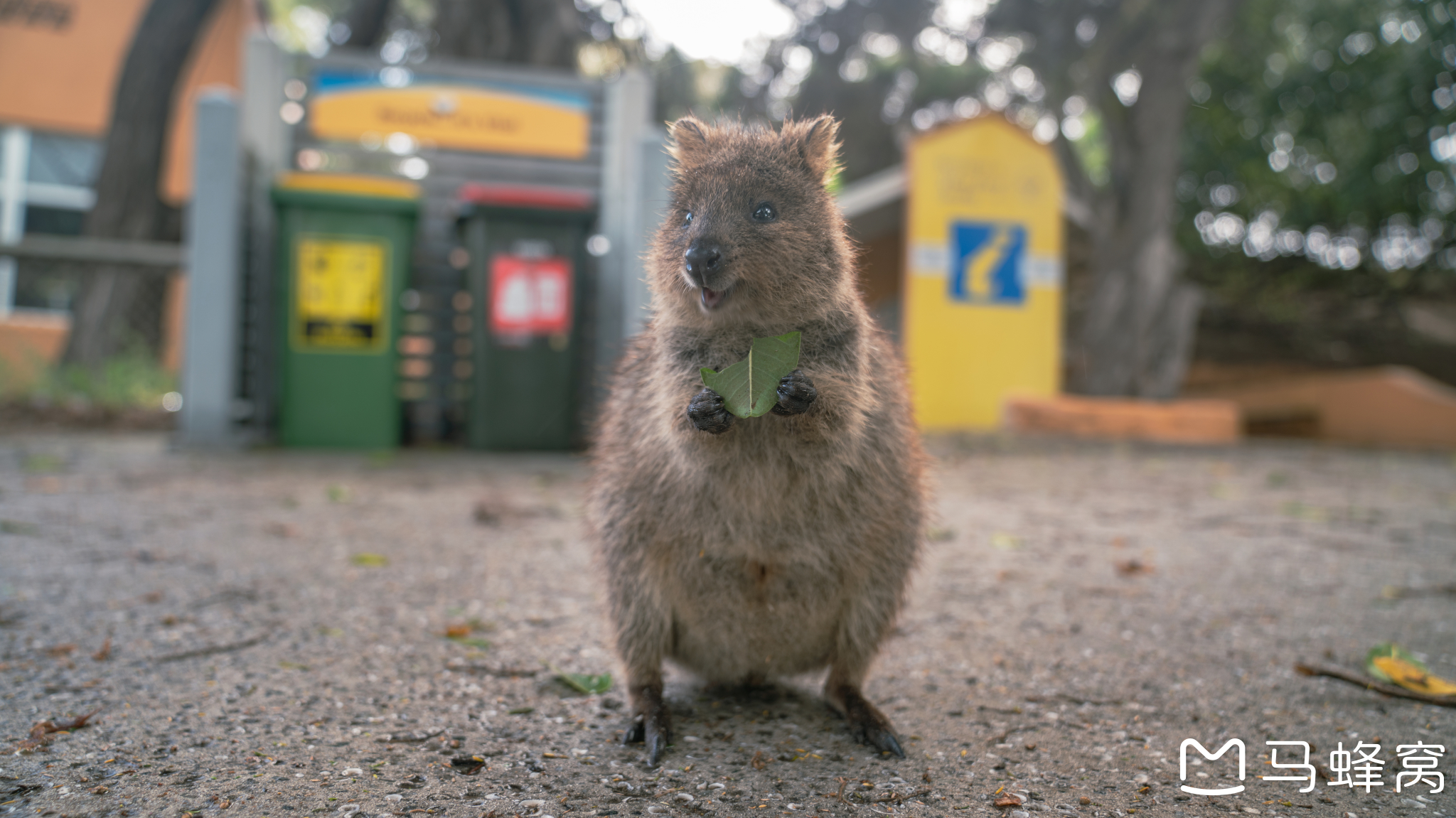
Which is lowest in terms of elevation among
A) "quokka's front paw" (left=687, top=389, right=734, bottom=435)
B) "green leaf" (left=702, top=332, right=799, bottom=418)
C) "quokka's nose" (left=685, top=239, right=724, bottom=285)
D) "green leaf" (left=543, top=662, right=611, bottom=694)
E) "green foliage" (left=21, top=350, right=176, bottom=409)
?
"green leaf" (left=543, top=662, right=611, bottom=694)

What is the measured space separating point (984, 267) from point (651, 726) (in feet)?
27.3

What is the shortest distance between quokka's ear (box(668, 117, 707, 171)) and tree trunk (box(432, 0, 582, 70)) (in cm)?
865

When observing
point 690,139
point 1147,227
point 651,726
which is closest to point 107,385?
point 690,139

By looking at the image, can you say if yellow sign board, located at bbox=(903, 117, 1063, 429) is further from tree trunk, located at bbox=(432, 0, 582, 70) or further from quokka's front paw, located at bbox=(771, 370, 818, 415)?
quokka's front paw, located at bbox=(771, 370, 818, 415)

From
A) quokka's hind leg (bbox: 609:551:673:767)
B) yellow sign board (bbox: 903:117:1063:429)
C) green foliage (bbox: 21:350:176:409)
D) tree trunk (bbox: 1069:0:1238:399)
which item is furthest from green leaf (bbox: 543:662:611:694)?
tree trunk (bbox: 1069:0:1238:399)

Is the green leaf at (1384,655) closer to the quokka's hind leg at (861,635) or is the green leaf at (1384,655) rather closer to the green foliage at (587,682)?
the quokka's hind leg at (861,635)

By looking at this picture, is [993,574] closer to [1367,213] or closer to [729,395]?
[729,395]

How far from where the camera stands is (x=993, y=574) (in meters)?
3.74

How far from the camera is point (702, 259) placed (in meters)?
2.00

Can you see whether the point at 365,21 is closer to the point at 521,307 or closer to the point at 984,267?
the point at 521,307

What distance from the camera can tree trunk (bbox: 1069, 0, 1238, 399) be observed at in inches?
375

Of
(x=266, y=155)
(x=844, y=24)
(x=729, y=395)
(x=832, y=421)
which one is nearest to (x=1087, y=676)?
(x=832, y=421)

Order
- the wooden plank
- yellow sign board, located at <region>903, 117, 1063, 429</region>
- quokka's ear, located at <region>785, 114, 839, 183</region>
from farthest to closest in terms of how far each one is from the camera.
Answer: yellow sign board, located at <region>903, 117, 1063, 429</region>
the wooden plank
quokka's ear, located at <region>785, 114, 839, 183</region>

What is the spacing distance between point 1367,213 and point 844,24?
7686mm
